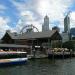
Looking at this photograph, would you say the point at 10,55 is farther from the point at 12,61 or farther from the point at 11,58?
the point at 12,61

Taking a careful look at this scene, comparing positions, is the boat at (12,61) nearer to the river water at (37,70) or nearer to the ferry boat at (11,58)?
the ferry boat at (11,58)

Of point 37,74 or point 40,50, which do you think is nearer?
point 37,74

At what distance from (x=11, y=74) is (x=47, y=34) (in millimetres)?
92781

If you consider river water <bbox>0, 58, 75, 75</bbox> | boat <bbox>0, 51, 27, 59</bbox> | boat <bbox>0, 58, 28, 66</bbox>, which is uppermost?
boat <bbox>0, 51, 27, 59</bbox>

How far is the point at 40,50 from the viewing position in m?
158

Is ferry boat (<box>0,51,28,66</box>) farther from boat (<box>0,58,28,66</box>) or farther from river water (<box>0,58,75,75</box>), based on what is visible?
river water (<box>0,58,75,75</box>)

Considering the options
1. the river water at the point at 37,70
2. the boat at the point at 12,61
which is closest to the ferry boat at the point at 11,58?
the boat at the point at 12,61

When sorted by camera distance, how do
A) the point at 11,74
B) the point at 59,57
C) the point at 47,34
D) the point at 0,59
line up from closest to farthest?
1. the point at 11,74
2. the point at 0,59
3. the point at 59,57
4. the point at 47,34

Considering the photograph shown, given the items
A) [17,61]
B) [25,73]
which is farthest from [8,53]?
[25,73]

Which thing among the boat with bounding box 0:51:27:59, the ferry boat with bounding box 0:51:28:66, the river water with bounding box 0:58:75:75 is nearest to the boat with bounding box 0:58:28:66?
the ferry boat with bounding box 0:51:28:66

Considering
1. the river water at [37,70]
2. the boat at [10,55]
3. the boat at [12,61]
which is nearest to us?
the river water at [37,70]

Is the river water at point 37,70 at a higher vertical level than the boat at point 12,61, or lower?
lower

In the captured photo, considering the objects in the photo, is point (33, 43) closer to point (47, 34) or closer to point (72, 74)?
point (47, 34)

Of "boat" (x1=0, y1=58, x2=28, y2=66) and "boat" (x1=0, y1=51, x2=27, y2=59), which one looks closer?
"boat" (x1=0, y1=58, x2=28, y2=66)
